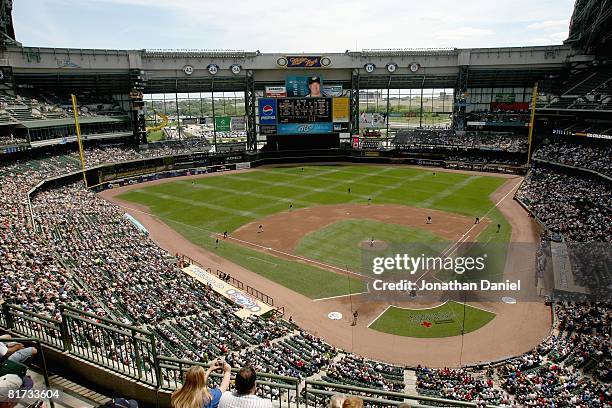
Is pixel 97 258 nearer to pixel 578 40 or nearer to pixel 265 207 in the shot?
pixel 265 207

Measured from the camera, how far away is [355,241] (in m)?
42.5

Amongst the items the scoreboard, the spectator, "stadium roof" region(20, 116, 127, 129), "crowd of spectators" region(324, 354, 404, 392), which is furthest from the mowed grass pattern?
the spectator

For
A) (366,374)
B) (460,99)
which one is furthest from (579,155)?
(366,374)

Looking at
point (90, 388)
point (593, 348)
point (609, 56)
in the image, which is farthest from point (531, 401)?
point (609, 56)

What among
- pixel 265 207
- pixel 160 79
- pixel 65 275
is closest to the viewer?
pixel 65 275

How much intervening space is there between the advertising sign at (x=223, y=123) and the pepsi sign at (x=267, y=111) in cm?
780

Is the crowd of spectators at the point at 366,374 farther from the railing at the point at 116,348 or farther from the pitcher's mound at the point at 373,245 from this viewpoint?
the pitcher's mound at the point at 373,245

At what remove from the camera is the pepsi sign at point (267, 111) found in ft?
270

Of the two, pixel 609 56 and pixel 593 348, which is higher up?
pixel 609 56

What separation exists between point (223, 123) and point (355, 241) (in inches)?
2090

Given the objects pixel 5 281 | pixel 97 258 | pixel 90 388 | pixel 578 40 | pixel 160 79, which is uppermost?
pixel 578 40

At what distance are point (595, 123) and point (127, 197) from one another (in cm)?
6666

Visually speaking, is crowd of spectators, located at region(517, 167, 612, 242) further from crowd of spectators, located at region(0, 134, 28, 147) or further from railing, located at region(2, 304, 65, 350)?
crowd of spectators, located at region(0, 134, 28, 147)

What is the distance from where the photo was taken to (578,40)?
7750cm
